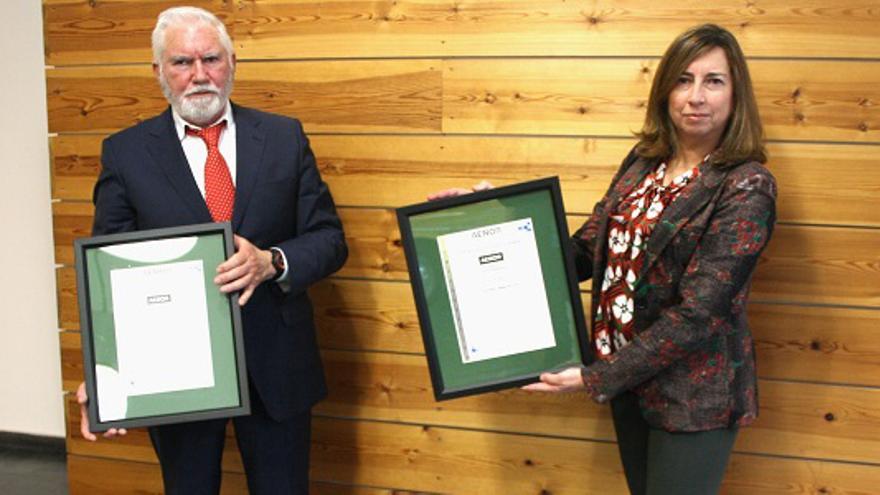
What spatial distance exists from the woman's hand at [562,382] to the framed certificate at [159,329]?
0.68 metres

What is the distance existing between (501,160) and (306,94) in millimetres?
648

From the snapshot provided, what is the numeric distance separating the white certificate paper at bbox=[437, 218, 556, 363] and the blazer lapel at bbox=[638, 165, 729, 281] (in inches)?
11.7

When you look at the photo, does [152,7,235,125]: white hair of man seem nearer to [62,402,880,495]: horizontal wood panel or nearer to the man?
the man

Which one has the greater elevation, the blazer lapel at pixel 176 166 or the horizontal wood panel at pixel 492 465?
the blazer lapel at pixel 176 166

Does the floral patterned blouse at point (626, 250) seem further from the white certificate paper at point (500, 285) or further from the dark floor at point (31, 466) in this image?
the dark floor at point (31, 466)

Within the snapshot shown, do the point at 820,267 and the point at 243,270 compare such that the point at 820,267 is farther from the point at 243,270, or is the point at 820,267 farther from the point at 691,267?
the point at 243,270

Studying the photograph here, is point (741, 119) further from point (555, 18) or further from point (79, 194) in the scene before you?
point (79, 194)

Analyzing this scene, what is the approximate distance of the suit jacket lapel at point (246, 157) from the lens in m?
2.02

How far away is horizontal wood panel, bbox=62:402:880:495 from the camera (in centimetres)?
235

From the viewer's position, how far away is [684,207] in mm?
1658

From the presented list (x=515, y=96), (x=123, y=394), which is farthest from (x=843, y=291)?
(x=123, y=394)

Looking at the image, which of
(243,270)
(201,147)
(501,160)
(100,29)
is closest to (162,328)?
(243,270)

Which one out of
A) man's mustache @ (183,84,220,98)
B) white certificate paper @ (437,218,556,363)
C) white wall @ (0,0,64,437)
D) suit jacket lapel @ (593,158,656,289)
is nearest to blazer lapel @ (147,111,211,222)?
man's mustache @ (183,84,220,98)

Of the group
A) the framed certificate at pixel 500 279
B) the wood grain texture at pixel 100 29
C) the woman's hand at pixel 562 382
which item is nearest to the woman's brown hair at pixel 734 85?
the framed certificate at pixel 500 279
